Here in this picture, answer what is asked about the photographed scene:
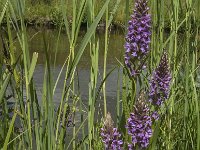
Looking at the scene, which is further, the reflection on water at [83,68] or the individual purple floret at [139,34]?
the reflection on water at [83,68]

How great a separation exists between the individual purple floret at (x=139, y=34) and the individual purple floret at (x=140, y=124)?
0.92ft

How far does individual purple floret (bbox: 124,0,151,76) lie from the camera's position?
169 cm

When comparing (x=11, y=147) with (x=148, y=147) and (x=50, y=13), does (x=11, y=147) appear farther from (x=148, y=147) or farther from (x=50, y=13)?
(x=50, y=13)

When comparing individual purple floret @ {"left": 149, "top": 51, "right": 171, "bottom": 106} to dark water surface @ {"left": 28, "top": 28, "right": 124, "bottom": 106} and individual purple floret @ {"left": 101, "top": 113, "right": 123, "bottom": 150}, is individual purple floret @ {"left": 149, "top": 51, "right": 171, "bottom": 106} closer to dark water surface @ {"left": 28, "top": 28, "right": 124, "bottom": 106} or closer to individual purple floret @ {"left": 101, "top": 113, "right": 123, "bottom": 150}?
individual purple floret @ {"left": 101, "top": 113, "right": 123, "bottom": 150}

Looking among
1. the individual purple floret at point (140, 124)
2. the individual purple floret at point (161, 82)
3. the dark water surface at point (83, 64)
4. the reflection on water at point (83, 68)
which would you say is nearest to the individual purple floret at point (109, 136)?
the individual purple floret at point (140, 124)

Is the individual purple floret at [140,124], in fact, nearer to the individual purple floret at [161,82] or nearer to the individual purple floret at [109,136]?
the individual purple floret at [109,136]

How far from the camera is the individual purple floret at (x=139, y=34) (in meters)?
1.69

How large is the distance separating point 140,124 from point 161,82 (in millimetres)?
334

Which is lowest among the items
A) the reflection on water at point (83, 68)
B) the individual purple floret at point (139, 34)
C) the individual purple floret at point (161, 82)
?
the reflection on water at point (83, 68)

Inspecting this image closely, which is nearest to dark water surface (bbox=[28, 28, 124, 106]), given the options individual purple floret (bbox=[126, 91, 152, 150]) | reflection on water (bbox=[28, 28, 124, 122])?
reflection on water (bbox=[28, 28, 124, 122])

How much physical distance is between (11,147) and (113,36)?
17271 millimetres

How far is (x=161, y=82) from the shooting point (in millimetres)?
1730

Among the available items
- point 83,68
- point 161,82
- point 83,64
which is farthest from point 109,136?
point 83,64

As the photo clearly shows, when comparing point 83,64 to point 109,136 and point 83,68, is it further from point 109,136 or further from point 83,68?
point 109,136
